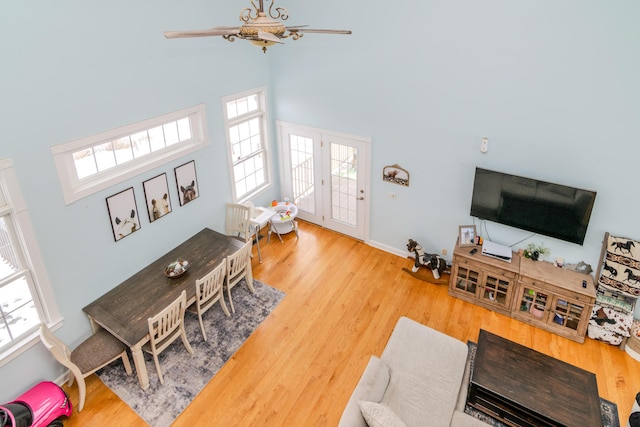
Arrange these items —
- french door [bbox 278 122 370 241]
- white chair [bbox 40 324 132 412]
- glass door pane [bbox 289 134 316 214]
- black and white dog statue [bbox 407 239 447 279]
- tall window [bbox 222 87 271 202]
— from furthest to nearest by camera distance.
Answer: glass door pane [bbox 289 134 316 214]
french door [bbox 278 122 370 241]
tall window [bbox 222 87 271 202]
black and white dog statue [bbox 407 239 447 279]
white chair [bbox 40 324 132 412]

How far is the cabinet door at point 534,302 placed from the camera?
5.19 metres

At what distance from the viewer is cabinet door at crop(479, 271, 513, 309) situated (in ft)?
17.8

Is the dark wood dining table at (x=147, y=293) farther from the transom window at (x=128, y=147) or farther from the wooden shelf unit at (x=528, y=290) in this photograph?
the wooden shelf unit at (x=528, y=290)

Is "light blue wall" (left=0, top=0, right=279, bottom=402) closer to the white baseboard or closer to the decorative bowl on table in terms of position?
the decorative bowl on table

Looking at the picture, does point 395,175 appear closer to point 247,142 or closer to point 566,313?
point 247,142

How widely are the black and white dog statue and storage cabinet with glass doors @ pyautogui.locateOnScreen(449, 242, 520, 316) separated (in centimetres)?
34

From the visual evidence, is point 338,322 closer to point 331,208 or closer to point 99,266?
point 331,208

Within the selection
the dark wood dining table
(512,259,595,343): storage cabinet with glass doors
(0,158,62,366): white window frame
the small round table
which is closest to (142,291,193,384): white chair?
the dark wood dining table

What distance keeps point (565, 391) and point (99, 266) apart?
17.3ft

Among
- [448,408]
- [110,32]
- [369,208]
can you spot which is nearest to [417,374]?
[448,408]

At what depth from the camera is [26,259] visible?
4.16m

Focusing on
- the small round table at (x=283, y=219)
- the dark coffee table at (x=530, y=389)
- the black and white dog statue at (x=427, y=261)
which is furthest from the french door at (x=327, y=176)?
the dark coffee table at (x=530, y=389)

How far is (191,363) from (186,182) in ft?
8.03

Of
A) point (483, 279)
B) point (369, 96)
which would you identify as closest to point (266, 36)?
point (369, 96)
